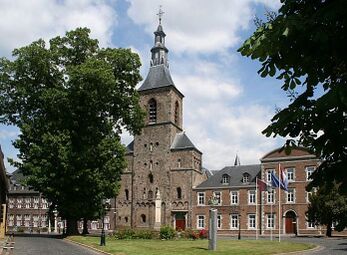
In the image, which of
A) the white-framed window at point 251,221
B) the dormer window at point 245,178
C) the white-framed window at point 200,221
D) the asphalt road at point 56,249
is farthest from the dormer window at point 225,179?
the asphalt road at point 56,249

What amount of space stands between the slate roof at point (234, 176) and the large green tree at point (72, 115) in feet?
93.6

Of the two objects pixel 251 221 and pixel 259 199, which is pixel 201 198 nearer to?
pixel 251 221

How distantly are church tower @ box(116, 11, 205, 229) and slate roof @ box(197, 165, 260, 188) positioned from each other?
7.10 feet

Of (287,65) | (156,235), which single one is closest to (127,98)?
(156,235)

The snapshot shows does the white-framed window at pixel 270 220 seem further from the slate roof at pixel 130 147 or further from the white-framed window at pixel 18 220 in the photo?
the white-framed window at pixel 18 220

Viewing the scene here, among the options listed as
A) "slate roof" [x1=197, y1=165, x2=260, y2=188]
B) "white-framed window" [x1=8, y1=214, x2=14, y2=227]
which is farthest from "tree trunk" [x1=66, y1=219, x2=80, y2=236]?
"white-framed window" [x1=8, y1=214, x2=14, y2=227]

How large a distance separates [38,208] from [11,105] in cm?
5557

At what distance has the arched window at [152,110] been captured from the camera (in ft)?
238

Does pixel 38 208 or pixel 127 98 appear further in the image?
pixel 38 208

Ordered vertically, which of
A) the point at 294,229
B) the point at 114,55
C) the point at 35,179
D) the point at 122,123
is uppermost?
the point at 114,55

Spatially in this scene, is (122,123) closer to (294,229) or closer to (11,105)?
(11,105)

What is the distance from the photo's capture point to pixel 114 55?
39.0 m

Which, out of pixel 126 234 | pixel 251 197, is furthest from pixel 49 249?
pixel 251 197

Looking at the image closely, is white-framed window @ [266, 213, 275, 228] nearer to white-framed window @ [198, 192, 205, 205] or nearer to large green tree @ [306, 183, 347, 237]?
white-framed window @ [198, 192, 205, 205]
